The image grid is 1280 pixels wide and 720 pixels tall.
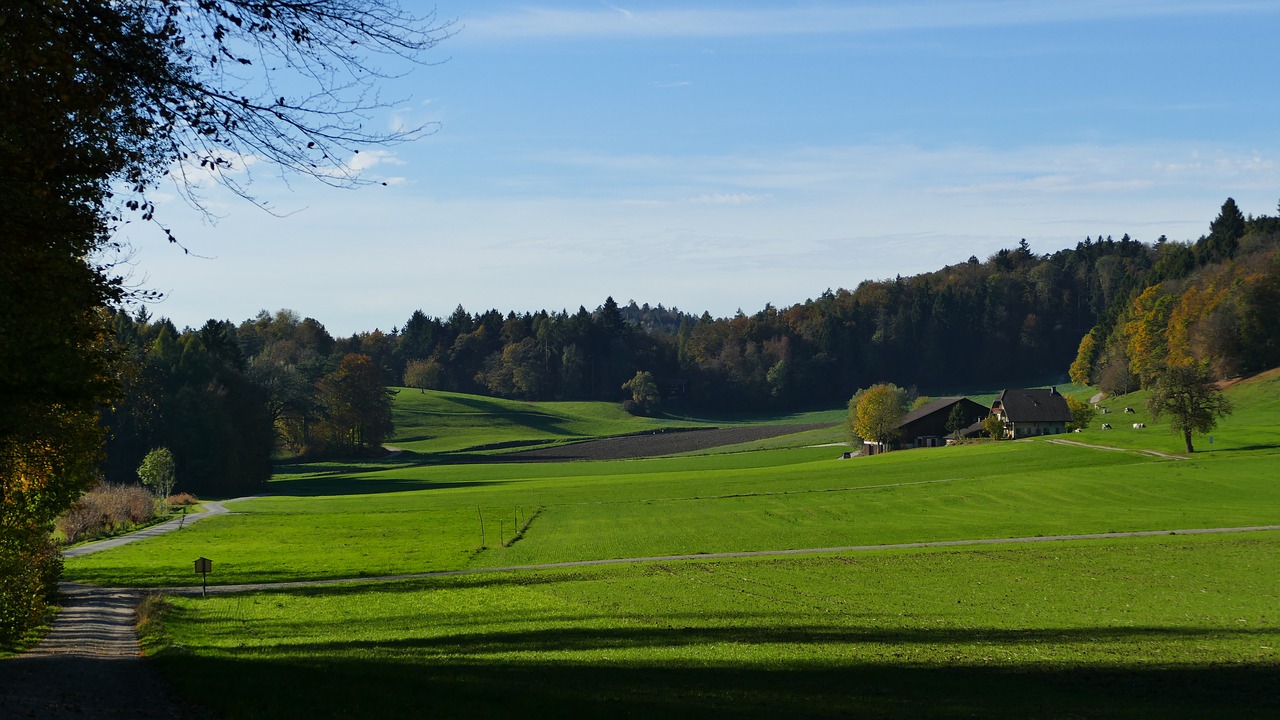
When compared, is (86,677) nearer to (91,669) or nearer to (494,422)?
(91,669)

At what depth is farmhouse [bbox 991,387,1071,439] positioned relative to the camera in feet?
364

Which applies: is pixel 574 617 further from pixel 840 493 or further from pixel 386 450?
pixel 386 450

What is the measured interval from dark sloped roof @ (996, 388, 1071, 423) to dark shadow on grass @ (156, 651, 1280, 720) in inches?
3929

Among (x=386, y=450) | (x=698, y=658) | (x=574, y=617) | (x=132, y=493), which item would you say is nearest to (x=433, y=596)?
(x=574, y=617)

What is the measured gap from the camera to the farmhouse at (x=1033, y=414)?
11094cm

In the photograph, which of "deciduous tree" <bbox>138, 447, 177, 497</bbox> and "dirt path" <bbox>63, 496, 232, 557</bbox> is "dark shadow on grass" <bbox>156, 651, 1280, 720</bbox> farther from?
"deciduous tree" <bbox>138, 447, 177, 497</bbox>

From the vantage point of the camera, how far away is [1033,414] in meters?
112

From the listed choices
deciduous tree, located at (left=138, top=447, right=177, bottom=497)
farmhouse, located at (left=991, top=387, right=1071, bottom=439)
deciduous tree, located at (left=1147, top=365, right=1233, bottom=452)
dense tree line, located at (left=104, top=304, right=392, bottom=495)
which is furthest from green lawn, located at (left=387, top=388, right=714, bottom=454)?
deciduous tree, located at (left=1147, top=365, right=1233, bottom=452)

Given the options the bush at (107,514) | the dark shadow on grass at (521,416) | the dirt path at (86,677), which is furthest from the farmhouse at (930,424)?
the dirt path at (86,677)

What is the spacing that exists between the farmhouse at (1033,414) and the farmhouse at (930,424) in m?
5.96

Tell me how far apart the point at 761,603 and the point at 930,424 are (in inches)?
3890

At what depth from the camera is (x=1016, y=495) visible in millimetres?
60125

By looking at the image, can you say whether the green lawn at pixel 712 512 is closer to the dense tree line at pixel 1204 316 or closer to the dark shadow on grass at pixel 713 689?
the dark shadow on grass at pixel 713 689

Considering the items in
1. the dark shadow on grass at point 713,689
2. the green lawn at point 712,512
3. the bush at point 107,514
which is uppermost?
the dark shadow on grass at point 713,689
